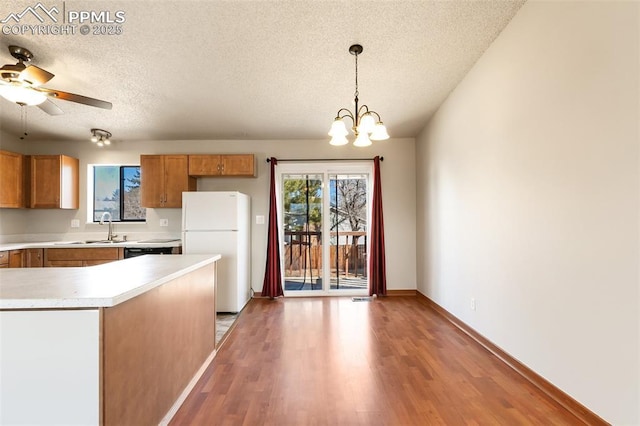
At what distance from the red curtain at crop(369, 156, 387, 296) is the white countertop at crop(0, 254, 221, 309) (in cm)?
309

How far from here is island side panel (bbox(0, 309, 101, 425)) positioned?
111cm

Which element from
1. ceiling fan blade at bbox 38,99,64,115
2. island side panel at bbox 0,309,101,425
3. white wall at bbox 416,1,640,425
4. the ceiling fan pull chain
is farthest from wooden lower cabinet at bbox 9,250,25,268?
white wall at bbox 416,1,640,425

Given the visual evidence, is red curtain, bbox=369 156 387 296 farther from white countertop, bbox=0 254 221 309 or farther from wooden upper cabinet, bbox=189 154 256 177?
white countertop, bbox=0 254 221 309

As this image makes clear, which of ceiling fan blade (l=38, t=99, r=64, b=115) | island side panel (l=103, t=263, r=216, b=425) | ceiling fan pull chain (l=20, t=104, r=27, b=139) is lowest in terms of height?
island side panel (l=103, t=263, r=216, b=425)

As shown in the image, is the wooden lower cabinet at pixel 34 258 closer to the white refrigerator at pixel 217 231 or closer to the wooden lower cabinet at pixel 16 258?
the wooden lower cabinet at pixel 16 258

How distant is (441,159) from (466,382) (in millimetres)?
2458

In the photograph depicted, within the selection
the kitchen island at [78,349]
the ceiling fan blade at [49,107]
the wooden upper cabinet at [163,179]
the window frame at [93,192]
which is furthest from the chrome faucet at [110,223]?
the kitchen island at [78,349]

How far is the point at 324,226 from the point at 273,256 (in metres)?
0.91

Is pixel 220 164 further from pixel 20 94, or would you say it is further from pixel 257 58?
pixel 20 94

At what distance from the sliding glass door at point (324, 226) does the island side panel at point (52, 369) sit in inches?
138

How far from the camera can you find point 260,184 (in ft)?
15.2

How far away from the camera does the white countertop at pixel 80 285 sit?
1.10 metres

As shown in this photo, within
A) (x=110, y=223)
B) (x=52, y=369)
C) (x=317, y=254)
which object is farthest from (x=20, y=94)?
(x=317, y=254)

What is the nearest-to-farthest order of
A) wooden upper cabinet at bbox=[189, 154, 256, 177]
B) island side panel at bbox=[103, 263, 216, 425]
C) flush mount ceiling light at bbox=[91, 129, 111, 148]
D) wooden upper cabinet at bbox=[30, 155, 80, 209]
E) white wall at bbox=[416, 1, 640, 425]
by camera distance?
island side panel at bbox=[103, 263, 216, 425] → white wall at bbox=[416, 1, 640, 425] → flush mount ceiling light at bbox=[91, 129, 111, 148] → wooden upper cabinet at bbox=[30, 155, 80, 209] → wooden upper cabinet at bbox=[189, 154, 256, 177]
